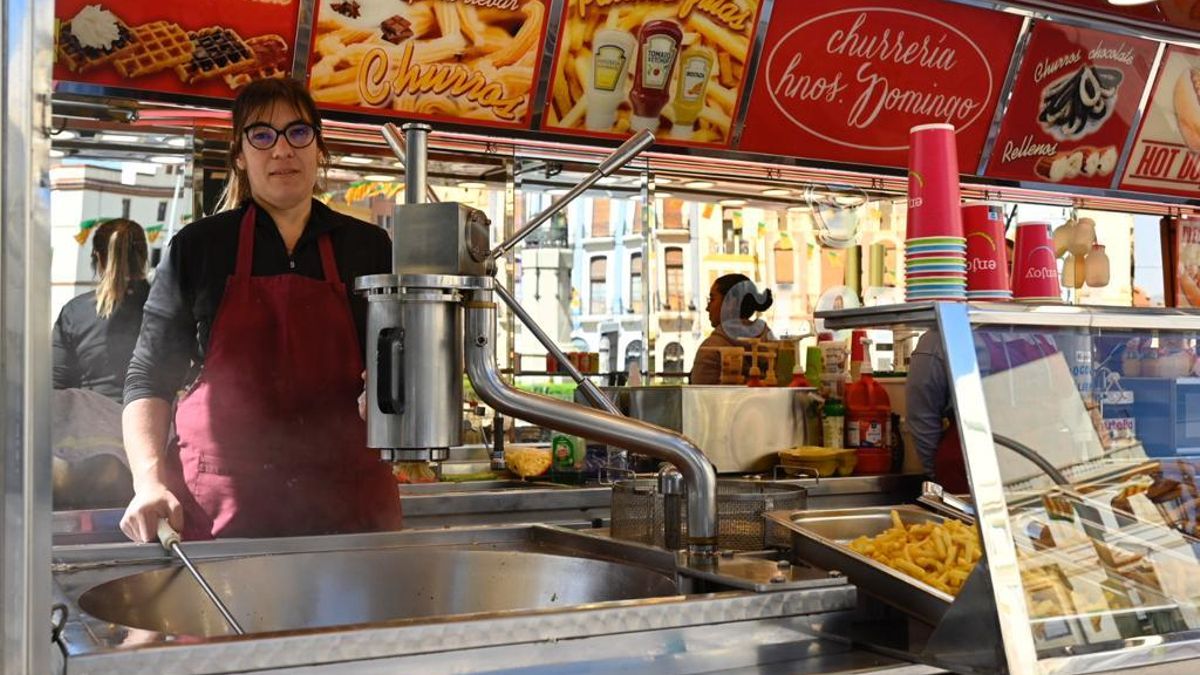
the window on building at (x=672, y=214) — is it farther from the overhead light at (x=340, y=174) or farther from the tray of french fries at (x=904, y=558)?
the tray of french fries at (x=904, y=558)

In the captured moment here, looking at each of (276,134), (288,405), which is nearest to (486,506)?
(288,405)

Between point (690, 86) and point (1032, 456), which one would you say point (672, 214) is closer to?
point (690, 86)

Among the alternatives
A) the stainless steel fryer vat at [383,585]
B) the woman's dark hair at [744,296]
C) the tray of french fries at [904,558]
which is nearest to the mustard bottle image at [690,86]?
the woman's dark hair at [744,296]

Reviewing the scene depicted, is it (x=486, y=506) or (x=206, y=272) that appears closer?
(x=206, y=272)

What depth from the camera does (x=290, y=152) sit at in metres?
2.53

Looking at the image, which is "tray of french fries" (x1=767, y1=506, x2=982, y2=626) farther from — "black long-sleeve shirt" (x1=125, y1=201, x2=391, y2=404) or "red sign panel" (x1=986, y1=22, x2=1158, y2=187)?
"red sign panel" (x1=986, y1=22, x2=1158, y2=187)

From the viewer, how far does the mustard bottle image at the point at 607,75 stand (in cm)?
381

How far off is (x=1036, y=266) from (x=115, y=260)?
254 centimetres

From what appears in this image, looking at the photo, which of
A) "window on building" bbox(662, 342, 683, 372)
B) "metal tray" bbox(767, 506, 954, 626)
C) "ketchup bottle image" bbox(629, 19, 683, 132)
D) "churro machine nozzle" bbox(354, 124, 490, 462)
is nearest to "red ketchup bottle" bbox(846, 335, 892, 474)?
"window on building" bbox(662, 342, 683, 372)

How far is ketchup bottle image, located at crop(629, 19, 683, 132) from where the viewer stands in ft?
12.6

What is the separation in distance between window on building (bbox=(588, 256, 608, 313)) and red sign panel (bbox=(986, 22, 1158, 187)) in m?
1.62

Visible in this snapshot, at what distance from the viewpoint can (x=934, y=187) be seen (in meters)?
1.53

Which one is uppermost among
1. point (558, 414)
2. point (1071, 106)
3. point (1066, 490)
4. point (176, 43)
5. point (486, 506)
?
point (1071, 106)

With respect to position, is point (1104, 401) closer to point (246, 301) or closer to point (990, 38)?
point (246, 301)
